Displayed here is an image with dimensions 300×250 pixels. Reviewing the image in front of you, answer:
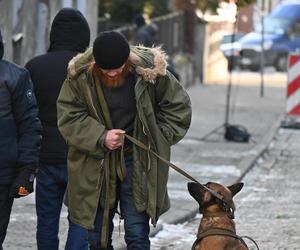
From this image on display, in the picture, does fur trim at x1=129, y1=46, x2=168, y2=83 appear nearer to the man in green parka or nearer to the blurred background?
the man in green parka

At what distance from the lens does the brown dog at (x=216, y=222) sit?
5.73m

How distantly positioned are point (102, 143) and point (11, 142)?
20.8 inches

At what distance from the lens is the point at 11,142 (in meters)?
6.04

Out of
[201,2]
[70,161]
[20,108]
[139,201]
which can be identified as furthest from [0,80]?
[201,2]

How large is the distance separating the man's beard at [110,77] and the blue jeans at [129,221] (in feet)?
1.47

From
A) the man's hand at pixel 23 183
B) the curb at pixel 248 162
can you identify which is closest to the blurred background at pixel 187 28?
the curb at pixel 248 162

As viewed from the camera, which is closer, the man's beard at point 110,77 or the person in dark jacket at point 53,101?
the man's beard at point 110,77

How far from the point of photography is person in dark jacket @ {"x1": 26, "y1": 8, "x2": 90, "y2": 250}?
276 inches

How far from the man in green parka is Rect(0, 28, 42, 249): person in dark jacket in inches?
8.1

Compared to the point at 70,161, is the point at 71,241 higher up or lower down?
lower down

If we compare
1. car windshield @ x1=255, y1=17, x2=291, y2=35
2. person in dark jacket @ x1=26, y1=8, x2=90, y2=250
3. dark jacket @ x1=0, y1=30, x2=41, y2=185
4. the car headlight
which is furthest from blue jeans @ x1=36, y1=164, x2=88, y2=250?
car windshield @ x1=255, y1=17, x2=291, y2=35

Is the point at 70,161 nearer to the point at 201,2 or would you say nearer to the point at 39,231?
the point at 39,231

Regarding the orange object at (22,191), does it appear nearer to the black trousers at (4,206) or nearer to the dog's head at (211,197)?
the black trousers at (4,206)

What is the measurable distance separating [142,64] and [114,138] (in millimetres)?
489
